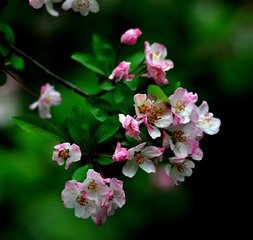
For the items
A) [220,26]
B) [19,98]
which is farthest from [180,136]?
[220,26]

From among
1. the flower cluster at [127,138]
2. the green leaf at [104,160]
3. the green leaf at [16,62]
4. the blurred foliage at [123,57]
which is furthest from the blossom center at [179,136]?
the blurred foliage at [123,57]

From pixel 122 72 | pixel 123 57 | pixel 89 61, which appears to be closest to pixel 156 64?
pixel 122 72

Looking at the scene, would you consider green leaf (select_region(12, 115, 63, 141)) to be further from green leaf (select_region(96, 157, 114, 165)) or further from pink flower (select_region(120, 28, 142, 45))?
pink flower (select_region(120, 28, 142, 45))

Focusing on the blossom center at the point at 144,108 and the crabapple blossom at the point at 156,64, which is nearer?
the blossom center at the point at 144,108

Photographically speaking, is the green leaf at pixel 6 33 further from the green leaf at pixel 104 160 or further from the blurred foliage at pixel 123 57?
the blurred foliage at pixel 123 57

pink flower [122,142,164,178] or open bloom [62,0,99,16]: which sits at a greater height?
open bloom [62,0,99,16]

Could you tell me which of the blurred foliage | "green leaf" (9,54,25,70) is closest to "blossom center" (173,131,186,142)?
"green leaf" (9,54,25,70)
